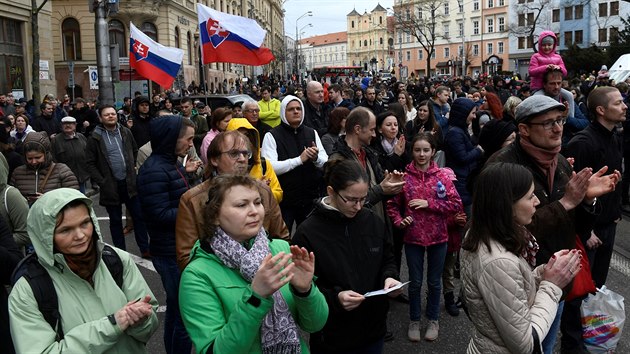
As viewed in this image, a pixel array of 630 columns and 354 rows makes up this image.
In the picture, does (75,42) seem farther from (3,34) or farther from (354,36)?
(354,36)

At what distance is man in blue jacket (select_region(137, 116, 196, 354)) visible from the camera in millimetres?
4266

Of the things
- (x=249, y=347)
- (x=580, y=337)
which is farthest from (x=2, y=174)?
(x=580, y=337)

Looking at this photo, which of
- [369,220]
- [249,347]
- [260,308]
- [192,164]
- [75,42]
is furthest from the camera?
[75,42]

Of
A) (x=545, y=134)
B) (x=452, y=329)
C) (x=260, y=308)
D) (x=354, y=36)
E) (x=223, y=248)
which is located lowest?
(x=452, y=329)

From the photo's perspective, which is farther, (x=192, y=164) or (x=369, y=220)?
(x=192, y=164)

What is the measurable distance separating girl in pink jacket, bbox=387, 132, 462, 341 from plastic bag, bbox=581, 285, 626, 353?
4.29 ft

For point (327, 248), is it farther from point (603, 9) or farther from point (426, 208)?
point (603, 9)

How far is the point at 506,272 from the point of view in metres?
2.59

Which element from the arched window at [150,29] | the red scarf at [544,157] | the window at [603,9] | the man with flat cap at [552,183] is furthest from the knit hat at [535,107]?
the window at [603,9]

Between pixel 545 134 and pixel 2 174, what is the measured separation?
3979 mm

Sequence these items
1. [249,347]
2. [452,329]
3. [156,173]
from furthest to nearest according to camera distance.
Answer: [452,329]
[156,173]
[249,347]

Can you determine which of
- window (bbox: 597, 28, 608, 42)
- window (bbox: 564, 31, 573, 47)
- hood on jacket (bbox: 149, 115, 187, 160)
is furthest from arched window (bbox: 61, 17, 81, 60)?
window (bbox: 564, 31, 573, 47)

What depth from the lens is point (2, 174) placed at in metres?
4.39

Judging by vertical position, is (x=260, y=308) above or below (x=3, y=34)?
below
